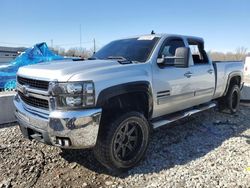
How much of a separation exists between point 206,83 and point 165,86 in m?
1.67

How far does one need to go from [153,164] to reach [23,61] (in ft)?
23.1

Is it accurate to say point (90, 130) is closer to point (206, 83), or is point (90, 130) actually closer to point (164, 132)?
point (164, 132)

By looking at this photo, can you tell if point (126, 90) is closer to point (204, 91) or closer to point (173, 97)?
point (173, 97)

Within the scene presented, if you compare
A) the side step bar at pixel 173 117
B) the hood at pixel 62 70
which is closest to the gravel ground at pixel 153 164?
the side step bar at pixel 173 117

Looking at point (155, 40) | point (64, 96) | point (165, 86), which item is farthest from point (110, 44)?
point (64, 96)

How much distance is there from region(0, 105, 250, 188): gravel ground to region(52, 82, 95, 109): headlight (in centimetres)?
112

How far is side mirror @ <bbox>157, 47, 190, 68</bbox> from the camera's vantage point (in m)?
4.47

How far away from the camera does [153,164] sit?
429 cm

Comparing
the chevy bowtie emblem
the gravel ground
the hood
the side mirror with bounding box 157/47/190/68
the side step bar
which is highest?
the side mirror with bounding box 157/47/190/68

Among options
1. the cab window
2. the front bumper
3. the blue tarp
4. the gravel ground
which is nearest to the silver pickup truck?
the front bumper

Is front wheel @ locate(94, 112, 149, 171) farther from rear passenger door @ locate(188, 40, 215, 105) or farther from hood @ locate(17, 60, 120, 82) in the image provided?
rear passenger door @ locate(188, 40, 215, 105)

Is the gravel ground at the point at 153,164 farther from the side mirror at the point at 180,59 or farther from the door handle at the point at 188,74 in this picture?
the side mirror at the point at 180,59

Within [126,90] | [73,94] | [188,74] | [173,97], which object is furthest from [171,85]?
[73,94]

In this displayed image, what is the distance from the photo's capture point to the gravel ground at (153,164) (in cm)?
377
